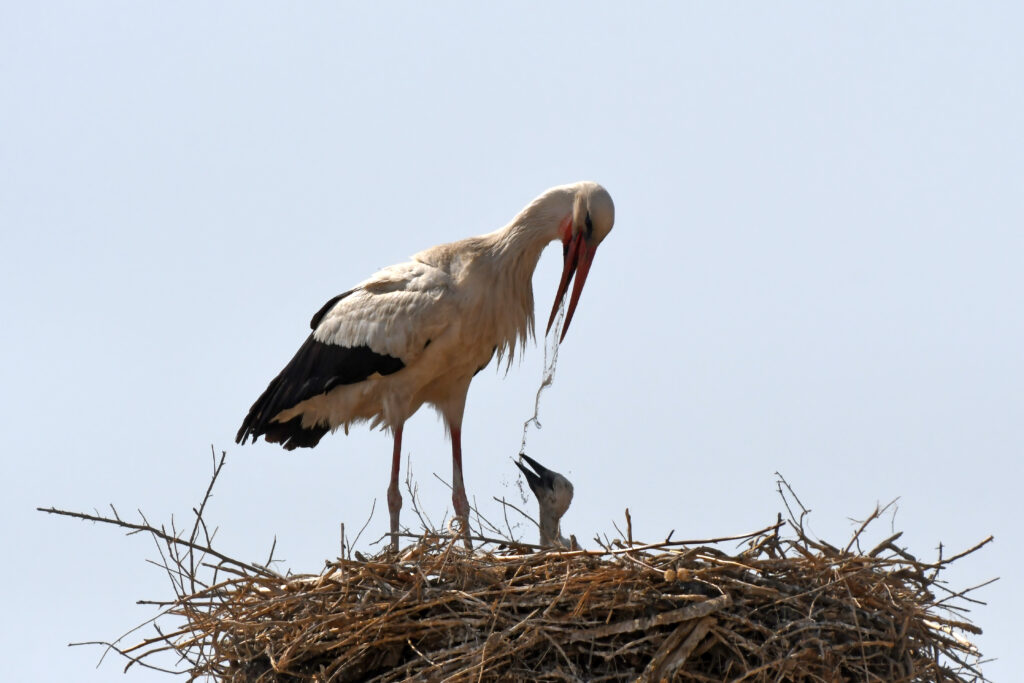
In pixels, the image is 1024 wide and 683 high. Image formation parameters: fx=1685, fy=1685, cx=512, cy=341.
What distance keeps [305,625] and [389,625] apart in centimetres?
37

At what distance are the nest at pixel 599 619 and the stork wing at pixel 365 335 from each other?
167cm

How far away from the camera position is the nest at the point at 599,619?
5.97 metres

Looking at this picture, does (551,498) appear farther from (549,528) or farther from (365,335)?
(365,335)

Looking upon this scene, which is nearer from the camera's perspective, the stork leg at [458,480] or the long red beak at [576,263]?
the long red beak at [576,263]

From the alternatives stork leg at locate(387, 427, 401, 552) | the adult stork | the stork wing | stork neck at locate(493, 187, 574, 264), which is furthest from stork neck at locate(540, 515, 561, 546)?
stork neck at locate(493, 187, 574, 264)

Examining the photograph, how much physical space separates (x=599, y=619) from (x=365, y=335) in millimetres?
2450

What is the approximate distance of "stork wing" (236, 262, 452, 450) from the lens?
315 inches

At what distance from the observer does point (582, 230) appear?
8016 millimetres

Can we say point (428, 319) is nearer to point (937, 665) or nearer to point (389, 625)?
point (389, 625)

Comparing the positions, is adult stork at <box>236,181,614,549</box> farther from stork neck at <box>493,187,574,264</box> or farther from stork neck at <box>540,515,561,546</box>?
stork neck at <box>540,515,561,546</box>

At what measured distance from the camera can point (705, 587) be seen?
6098mm

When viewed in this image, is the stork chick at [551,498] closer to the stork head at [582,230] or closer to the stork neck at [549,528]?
the stork neck at [549,528]

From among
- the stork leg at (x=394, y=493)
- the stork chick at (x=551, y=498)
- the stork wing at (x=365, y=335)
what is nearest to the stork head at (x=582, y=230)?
the stork wing at (x=365, y=335)

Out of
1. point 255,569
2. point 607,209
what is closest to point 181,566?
point 255,569
